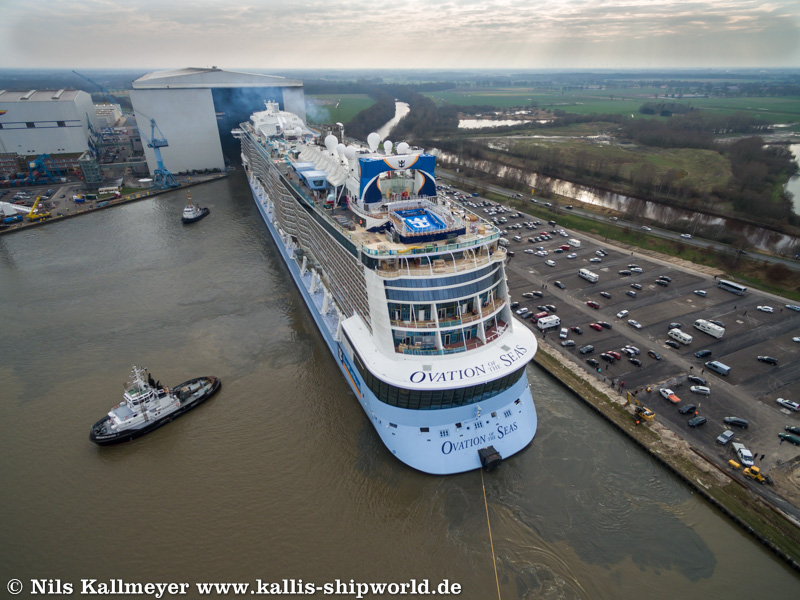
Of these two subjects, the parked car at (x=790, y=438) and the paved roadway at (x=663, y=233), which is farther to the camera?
the paved roadway at (x=663, y=233)

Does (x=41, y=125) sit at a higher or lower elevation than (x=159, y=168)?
higher

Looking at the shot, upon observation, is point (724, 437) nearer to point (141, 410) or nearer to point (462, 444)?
point (462, 444)

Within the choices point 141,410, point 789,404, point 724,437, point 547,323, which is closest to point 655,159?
point 547,323

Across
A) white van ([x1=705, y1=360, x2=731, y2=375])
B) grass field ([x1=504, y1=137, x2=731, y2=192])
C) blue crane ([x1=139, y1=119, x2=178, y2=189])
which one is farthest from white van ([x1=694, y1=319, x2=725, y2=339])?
blue crane ([x1=139, y1=119, x2=178, y2=189])

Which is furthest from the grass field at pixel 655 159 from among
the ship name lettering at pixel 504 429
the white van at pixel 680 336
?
the ship name lettering at pixel 504 429

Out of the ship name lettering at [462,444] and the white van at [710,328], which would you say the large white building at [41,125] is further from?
the white van at [710,328]

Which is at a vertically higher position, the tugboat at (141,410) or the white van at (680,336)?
the tugboat at (141,410)
